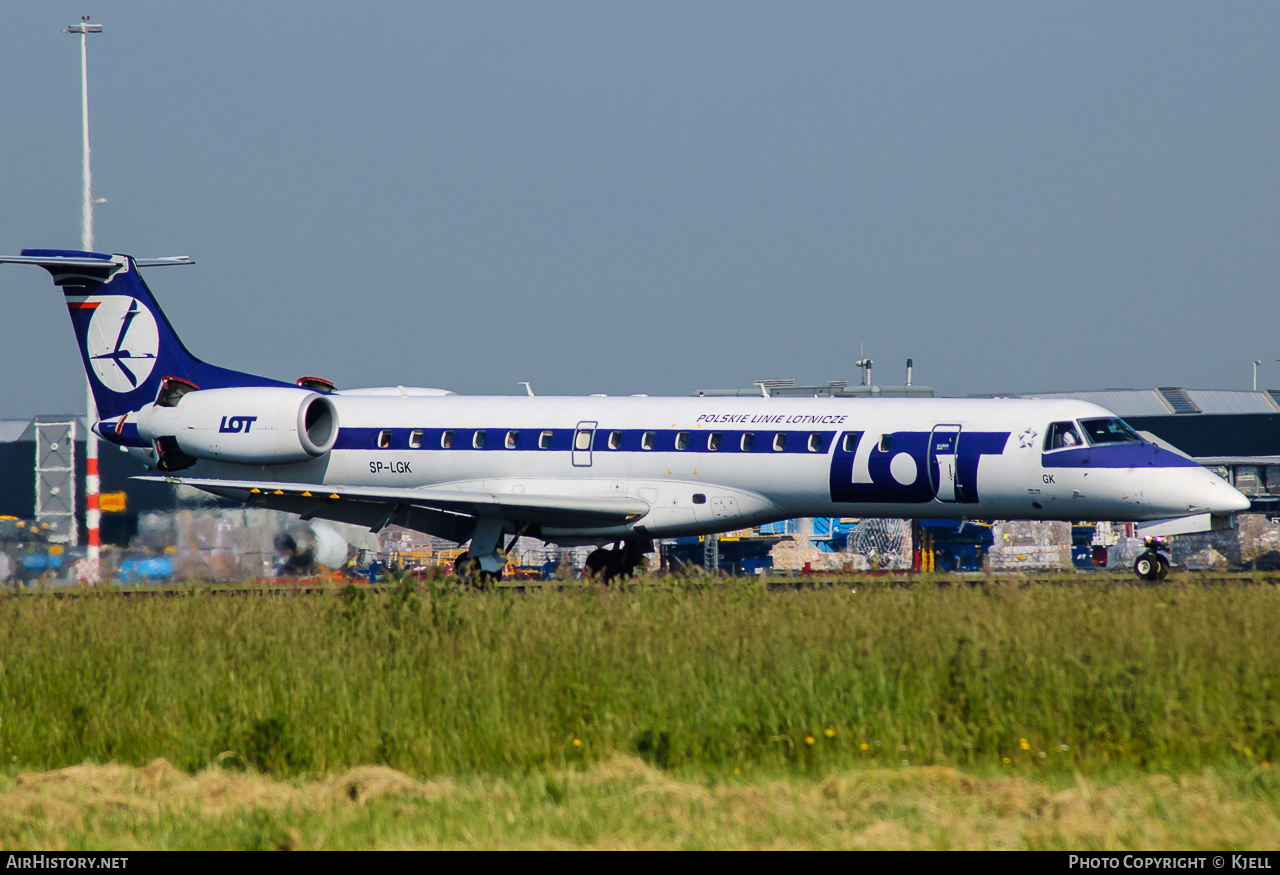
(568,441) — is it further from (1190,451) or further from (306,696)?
(1190,451)

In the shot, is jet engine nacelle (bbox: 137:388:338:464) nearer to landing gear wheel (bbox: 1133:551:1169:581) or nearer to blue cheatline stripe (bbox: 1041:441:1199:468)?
blue cheatline stripe (bbox: 1041:441:1199:468)

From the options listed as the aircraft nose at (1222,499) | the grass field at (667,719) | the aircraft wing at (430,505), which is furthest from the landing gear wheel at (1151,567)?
the grass field at (667,719)

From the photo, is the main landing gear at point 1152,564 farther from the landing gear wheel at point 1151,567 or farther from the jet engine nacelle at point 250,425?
the jet engine nacelle at point 250,425

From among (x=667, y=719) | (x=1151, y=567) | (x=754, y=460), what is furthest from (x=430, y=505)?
(x=667, y=719)

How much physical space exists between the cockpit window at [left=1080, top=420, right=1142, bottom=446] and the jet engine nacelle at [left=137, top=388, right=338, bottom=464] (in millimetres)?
13271

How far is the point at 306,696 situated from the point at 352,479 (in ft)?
51.0

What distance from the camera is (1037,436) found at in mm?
20406

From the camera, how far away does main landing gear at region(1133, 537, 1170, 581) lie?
65.6 feet

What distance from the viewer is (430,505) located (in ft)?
72.3

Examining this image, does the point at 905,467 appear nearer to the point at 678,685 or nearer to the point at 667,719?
the point at 678,685

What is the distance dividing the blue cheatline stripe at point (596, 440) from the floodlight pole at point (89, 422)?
6365 millimetres

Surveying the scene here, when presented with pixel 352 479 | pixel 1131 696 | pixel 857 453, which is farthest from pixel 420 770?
pixel 352 479

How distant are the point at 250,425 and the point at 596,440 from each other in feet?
21.4
